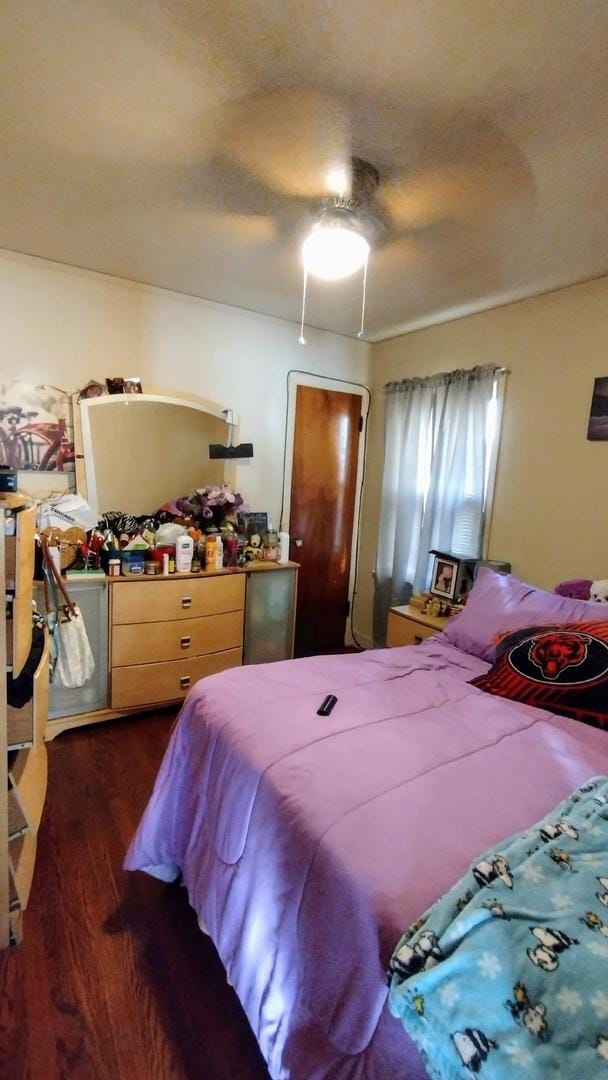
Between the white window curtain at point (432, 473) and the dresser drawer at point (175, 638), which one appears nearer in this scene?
the dresser drawer at point (175, 638)

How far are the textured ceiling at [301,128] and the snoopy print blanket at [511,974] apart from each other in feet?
5.58

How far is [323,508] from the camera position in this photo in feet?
11.6

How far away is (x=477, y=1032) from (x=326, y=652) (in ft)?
10.0

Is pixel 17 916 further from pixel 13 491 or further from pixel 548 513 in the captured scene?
Answer: pixel 548 513

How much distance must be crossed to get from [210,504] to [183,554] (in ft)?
1.34

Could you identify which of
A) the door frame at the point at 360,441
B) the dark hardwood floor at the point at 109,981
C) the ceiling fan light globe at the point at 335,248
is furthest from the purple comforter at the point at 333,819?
the door frame at the point at 360,441

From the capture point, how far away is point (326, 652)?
3652 millimetres

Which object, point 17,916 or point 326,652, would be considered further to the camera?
point 326,652

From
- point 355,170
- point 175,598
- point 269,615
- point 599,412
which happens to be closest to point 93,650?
point 175,598

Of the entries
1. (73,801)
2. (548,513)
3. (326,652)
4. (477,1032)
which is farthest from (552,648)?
(326,652)

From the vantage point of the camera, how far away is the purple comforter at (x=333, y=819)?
820mm

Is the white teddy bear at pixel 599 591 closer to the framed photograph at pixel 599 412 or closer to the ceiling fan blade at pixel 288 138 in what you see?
the framed photograph at pixel 599 412

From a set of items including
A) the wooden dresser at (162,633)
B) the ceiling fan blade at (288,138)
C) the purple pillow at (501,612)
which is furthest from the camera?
the wooden dresser at (162,633)

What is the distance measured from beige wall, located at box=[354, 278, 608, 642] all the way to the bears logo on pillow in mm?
788
